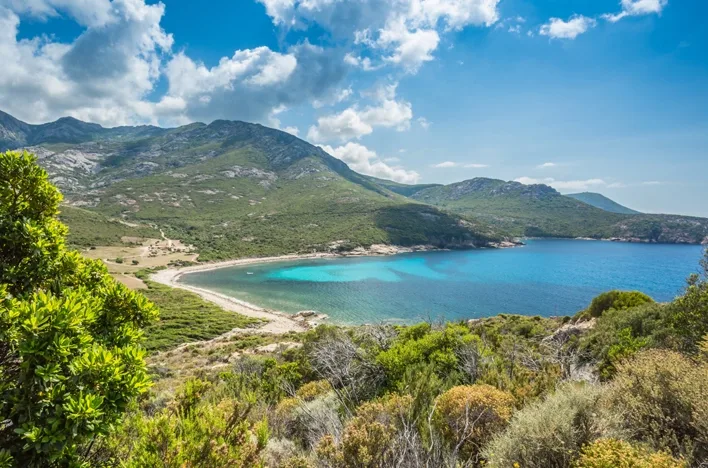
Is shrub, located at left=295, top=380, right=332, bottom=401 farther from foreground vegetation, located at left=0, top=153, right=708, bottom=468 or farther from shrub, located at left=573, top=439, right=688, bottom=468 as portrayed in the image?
shrub, located at left=573, top=439, right=688, bottom=468

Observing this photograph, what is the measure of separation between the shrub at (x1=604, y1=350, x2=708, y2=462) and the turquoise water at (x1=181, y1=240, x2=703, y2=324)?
128 ft

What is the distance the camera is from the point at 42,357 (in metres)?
2.89

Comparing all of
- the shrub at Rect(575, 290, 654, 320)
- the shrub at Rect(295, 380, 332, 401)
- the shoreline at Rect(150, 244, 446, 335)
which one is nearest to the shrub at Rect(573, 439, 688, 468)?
the shrub at Rect(295, 380, 332, 401)

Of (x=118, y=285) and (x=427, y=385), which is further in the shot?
(x=427, y=385)

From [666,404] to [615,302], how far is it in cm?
2064

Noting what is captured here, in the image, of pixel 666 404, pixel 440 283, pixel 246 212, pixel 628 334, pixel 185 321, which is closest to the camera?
pixel 666 404

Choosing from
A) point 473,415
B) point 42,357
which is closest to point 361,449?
point 473,415

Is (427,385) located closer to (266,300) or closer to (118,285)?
(118,285)

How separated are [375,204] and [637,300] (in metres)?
143

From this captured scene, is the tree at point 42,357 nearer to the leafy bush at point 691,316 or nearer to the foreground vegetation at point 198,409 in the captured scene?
the foreground vegetation at point 198,409

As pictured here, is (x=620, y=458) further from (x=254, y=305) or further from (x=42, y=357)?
(x=254, y=305)

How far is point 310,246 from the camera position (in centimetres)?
11356

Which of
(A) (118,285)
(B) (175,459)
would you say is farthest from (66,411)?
(A) (118,285)

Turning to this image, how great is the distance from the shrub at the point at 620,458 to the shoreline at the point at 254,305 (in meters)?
38.6
